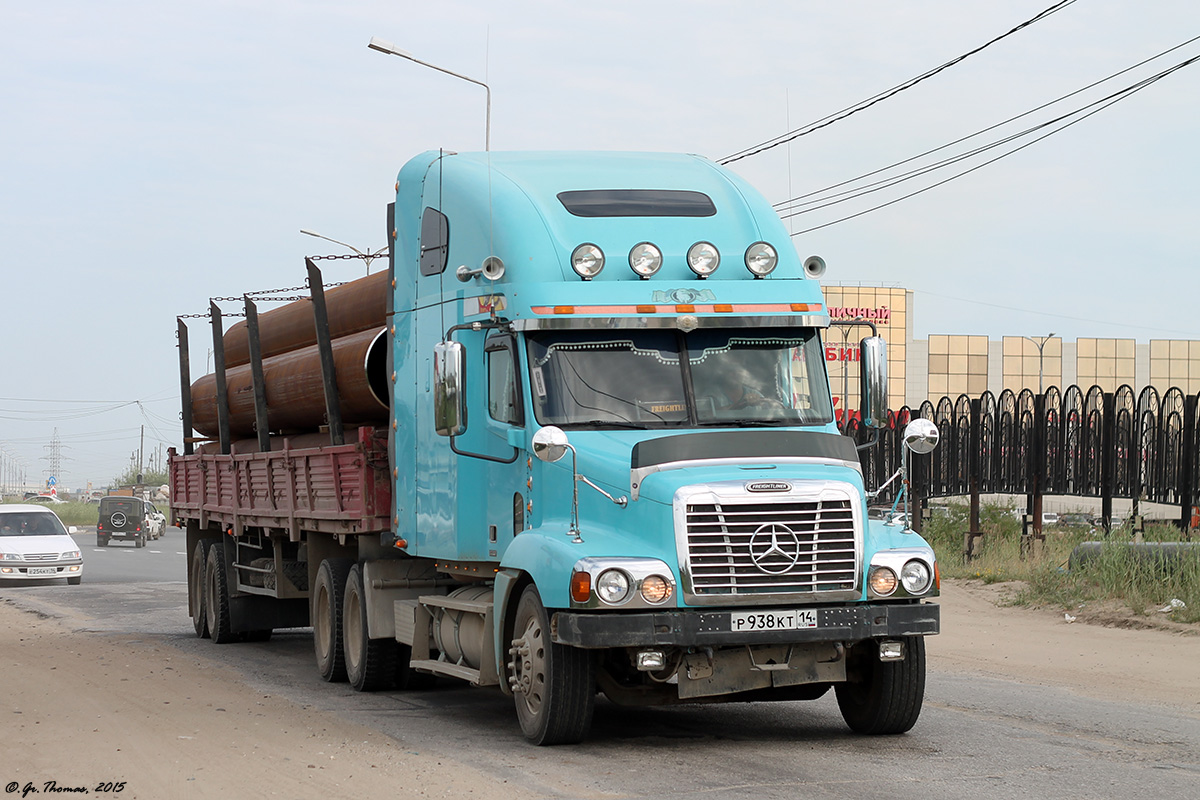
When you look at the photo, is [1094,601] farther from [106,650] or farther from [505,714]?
[106,650]

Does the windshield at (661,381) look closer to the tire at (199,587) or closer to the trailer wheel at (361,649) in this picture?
the trailer wheel at (361,649)

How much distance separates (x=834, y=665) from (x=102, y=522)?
5203 centimetres

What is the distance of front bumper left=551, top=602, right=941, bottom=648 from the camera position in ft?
29.5

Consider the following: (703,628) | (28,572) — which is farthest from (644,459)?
(28,572)

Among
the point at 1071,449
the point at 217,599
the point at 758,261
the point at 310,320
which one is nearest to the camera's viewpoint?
the point at 758,261

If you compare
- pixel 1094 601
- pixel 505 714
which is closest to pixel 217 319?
pixel 505 714

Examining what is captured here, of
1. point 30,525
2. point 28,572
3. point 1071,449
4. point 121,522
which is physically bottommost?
point 121,522

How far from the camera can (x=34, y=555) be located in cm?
3017

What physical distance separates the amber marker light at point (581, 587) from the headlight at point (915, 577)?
2.02 meters

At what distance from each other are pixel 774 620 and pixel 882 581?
2.64 feet

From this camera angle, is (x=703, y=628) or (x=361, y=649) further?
(x=361, y=649)

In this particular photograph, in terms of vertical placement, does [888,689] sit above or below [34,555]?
above

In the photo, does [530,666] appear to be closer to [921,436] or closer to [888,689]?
[888,689]

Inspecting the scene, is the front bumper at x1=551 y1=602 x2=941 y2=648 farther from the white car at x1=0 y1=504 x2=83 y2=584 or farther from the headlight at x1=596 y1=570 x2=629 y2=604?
the white car at x1=0 y1=504 x2=83 y2=584
